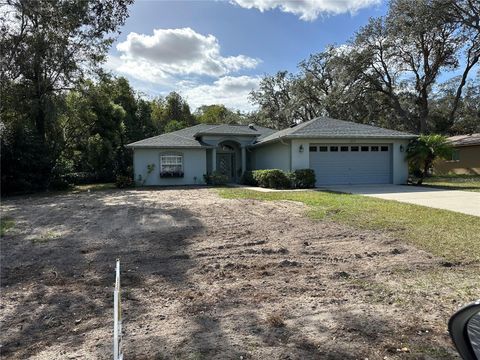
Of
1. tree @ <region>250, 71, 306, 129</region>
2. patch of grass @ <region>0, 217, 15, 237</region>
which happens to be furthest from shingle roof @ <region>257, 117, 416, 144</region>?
tree @ <region>250, 71, 306, 129</region>

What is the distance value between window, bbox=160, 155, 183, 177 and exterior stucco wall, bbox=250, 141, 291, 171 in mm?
5030

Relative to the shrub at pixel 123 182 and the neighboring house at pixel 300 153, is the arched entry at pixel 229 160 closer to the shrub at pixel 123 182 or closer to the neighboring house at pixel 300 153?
the neighboring house at pixel 300 153

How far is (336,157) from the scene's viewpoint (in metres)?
19.1

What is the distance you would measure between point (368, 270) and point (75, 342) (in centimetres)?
347

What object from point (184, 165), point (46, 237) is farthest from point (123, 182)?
point (46, 237)

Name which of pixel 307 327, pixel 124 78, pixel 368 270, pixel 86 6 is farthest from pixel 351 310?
pixel 124 78

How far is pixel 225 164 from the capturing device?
25.2 metres

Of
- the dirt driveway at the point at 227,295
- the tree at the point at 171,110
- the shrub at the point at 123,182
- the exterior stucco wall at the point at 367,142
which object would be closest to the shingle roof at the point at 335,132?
the exterior stucco wall at the point at 367,142

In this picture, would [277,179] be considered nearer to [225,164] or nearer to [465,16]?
[225,164]

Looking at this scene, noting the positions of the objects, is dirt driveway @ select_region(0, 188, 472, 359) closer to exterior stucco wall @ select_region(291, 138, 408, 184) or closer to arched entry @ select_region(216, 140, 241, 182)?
exterior stucco wall @ select_region(291, 138, 408, 184)

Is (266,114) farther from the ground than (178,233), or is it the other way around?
(266,114)

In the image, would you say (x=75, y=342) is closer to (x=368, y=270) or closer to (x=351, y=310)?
(x=351, y=310)

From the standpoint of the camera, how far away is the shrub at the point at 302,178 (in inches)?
696

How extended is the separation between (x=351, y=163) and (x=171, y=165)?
1017cm
